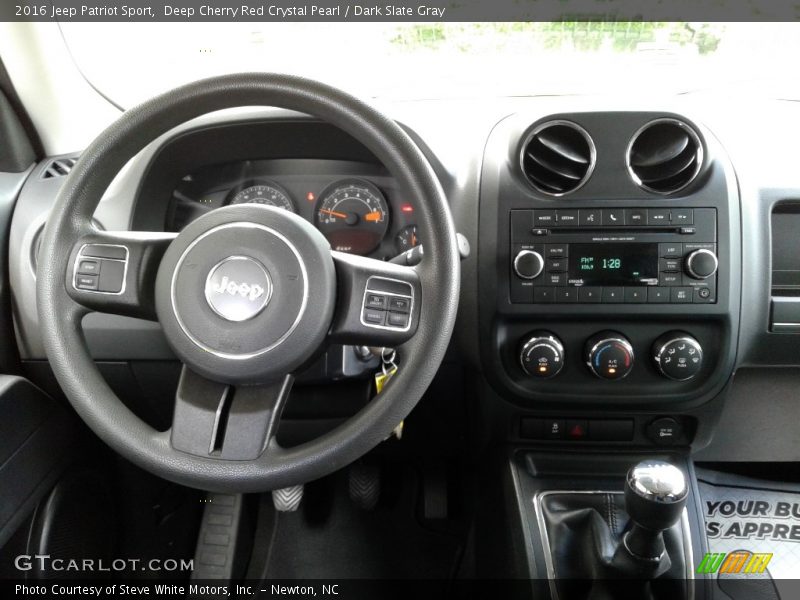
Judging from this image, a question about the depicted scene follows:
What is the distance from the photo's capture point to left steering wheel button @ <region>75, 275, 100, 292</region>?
906mm

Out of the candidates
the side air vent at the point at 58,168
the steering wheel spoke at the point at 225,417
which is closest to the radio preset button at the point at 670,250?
the steering wheel spoke at the point at 225,417

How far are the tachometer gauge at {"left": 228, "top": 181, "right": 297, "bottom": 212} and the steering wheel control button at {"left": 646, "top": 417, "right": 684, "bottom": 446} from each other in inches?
35.1

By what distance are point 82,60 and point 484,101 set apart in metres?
0.93

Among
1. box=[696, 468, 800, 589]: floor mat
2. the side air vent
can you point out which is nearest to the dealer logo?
box=[696, 468, 800, 589]: floor mat

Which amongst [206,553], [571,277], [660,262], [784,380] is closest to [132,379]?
[206,553]

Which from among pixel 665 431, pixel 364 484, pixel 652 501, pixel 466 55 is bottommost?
pixel 364 484

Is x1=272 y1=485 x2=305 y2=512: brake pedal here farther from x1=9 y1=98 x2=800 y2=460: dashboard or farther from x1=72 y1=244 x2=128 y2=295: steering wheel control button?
x1=72 y1=244 x2=128 y2=295: steering wheel control button

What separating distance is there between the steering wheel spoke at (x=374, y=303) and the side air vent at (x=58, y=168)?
2.84 ft

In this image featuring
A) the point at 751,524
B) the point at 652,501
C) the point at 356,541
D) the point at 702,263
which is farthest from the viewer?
the point at 356,541

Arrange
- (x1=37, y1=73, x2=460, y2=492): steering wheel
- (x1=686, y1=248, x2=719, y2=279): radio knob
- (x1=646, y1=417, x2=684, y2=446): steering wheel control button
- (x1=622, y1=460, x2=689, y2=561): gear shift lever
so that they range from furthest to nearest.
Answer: (x1=646, y1=417, x2=684, y2=446): steering wheel control button → (x1=686, y1=248, x2=719, y2=279): radio knob → (x1=622, y1=460, x2=689, y2=561): gear shift lever → (x1=37, y1=73, x2=460, y2=492): steering wheel

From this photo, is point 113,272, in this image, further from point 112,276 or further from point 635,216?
point 635,216

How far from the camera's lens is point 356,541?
171 cm

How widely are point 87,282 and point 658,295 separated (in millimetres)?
975

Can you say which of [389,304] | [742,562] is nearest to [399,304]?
[389,304]
